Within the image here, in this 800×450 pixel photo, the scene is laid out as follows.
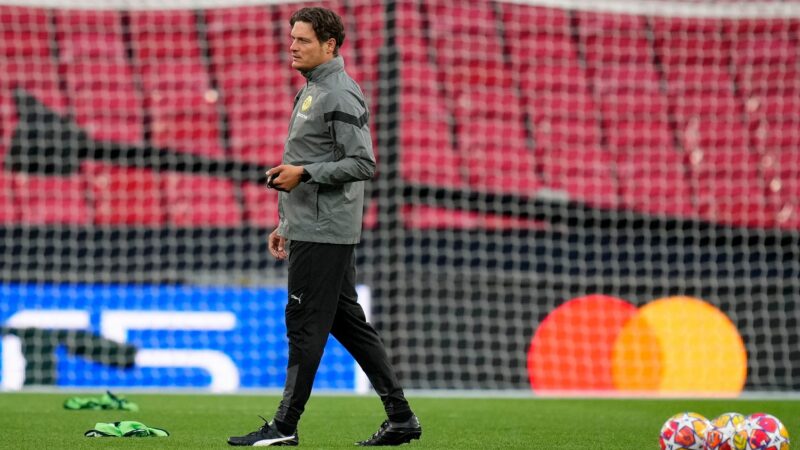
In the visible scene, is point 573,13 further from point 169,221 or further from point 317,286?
point 317,286

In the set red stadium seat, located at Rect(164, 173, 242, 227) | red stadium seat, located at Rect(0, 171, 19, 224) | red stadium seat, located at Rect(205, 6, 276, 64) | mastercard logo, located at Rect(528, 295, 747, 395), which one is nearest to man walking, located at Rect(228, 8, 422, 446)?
mastercard logo, located at Rect(528, 295, 747, 395)

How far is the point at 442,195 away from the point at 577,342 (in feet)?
3.82

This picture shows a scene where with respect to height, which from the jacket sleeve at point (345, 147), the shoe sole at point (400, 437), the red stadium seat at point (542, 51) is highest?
the red stadium seat at point (542, 51)

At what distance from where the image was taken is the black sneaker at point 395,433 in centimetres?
350

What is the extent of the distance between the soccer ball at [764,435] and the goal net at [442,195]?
11.5ft

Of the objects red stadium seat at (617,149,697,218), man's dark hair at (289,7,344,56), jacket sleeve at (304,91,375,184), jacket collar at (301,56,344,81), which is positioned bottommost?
red stadium seat at (617,149,697,218)

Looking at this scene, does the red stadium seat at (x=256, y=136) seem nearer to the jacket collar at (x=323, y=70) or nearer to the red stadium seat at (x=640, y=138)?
the red stadium seat at (x=640, y=138)

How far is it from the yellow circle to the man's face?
13.7 ft

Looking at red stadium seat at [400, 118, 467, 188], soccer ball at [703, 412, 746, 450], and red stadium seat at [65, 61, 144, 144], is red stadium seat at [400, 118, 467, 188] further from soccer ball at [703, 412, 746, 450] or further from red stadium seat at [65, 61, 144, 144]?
soccer ball at [703, 412, 746, 450]

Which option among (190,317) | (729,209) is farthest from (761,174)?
(190,317)

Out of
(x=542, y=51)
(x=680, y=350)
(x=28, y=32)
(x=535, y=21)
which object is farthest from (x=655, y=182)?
(x=28, y=32)

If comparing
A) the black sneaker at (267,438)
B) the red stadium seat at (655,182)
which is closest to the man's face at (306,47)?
the black sneaker at (267,438)

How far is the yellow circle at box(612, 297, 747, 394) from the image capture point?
278 inches

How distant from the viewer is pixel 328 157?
3.35 meters
